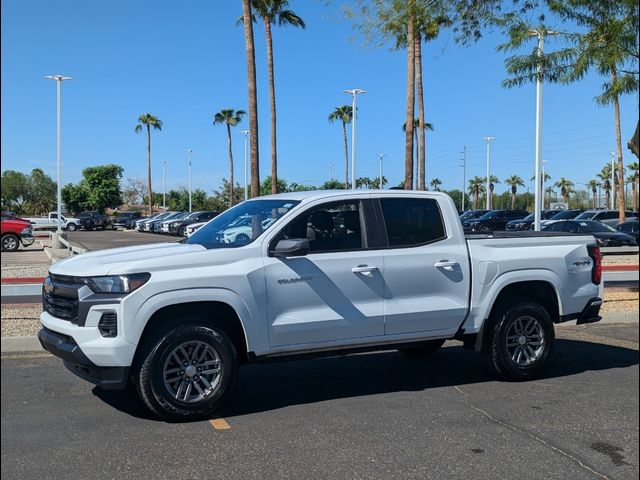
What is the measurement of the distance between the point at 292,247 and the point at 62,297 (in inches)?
73.6

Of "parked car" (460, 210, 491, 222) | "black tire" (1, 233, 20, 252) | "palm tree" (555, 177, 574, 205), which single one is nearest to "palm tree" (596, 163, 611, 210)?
"palm tree" (555, 177, 574, 205)

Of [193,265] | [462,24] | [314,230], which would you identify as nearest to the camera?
[193,265]

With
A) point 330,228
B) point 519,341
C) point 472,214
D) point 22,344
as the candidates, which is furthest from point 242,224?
point 472,214

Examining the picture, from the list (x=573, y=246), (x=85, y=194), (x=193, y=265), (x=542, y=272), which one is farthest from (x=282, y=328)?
(x=85, y=194)

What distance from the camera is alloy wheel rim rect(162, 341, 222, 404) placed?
201 inches

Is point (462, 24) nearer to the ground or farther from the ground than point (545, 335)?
farther from the ground

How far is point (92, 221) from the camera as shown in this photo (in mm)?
50281

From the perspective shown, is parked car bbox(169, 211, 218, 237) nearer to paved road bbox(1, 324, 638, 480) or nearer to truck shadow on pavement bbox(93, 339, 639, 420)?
truck shadow on pavement bbox(93, 339, 639, 420)

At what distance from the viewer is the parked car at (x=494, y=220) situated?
38.7m

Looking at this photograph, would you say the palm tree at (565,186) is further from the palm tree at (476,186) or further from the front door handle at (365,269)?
the front door handle at (365,269)

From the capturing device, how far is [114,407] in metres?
5.52

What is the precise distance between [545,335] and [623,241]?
69.1ft

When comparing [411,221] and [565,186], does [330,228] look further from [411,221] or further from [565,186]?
[565,186]

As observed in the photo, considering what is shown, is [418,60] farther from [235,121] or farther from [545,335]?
[235,121]
